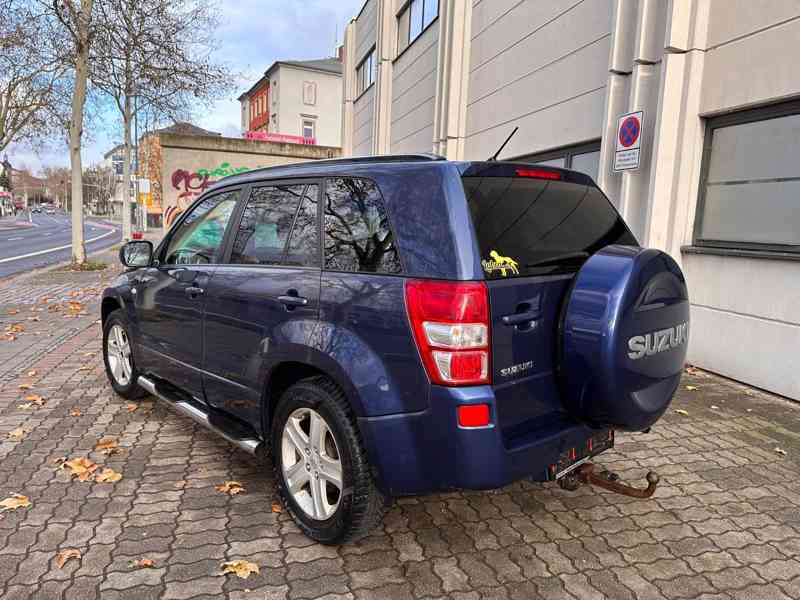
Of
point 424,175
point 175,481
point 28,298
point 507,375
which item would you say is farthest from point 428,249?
point 28,298

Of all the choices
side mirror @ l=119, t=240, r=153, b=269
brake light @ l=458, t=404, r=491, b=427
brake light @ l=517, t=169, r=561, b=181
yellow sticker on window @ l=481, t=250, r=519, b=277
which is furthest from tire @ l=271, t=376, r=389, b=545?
side mirror @ l=119, t=240, r=153, b=269

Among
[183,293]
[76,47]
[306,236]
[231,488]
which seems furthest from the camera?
[76,47]

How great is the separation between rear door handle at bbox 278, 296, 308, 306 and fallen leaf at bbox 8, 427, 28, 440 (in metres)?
2.57

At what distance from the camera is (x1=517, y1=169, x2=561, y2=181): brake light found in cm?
276

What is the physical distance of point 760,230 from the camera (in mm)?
5516

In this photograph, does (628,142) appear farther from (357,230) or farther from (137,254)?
(137,254)

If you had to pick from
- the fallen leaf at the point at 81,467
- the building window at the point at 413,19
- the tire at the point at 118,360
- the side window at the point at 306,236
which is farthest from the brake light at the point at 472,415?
the building window at the point at 413,19

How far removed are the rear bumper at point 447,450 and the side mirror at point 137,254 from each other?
2669mm

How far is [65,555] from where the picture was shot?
2.67 metres

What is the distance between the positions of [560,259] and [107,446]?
3202 millimetres

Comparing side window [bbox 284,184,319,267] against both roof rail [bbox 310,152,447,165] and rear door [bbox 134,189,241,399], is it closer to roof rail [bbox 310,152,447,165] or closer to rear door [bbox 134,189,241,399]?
roof rail [bbox 310,152,447,165]

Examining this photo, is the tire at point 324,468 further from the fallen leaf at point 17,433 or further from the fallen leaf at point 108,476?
the fallen leaf at point 17,433

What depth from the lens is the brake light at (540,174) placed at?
2.76 meters

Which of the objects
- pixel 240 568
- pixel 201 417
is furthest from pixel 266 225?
pixel 240 568
